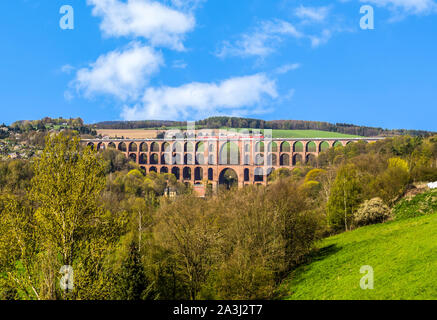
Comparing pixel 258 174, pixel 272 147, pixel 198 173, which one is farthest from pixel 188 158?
pixel 272 147

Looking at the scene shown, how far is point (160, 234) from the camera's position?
86.6 ft

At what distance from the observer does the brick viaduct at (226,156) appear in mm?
105000

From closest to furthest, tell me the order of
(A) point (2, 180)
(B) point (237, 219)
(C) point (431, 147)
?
1. (B) point (237, 219)
2. (C) point (431, 147)
3. (A) point (2, 180)

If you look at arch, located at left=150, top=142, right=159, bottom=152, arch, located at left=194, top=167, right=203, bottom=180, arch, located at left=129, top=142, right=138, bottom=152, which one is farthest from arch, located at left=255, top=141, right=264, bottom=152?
arch, located at left=129, top=142, right=138, bottom=152

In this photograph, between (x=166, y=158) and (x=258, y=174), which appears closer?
(x=258, y=174)

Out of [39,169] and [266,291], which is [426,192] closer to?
[266,291]

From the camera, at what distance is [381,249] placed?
1830cm

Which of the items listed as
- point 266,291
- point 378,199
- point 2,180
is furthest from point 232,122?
point 266,291

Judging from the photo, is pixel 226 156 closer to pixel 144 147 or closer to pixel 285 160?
pixel 285 160

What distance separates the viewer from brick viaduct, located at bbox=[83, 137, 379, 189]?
105000 millimetres

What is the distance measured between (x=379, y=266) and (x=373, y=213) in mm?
12945

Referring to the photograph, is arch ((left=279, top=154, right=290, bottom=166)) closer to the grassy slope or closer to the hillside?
the hillside

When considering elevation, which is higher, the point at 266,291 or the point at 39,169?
the point at 39,169

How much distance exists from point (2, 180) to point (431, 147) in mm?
65161
